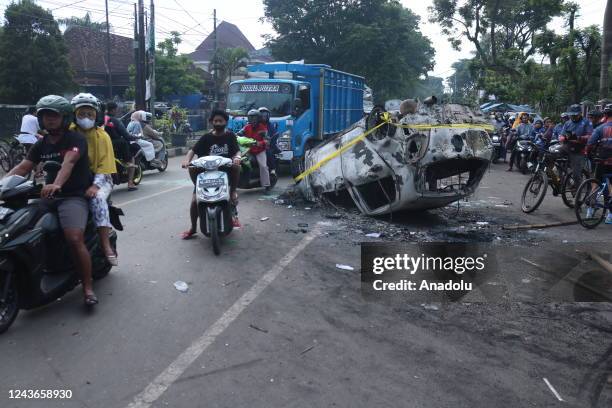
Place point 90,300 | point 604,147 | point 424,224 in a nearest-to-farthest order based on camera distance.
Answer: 1. point 90,300
2. point 424,224
3. point 604,147

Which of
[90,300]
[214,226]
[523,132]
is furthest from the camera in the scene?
[523,132]

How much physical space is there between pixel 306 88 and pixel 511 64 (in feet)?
82.2

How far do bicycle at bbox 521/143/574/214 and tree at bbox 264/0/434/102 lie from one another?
33.7m

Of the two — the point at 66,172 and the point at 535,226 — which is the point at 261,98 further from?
the point at 66,172

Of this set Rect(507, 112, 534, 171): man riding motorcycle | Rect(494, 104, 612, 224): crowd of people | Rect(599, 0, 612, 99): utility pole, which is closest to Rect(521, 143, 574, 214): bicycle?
Rect(494, 104, 612, 224): crowd of people

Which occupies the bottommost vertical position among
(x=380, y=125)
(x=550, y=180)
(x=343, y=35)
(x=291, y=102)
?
(x=550, y=180)

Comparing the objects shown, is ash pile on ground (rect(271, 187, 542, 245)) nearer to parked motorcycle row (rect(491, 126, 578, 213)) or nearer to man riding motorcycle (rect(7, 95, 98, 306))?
parked motorcycle row (rect(491, 126, 578, 213))

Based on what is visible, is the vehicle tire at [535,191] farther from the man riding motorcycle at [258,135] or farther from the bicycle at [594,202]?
the man riding motorcycle at [258,135]

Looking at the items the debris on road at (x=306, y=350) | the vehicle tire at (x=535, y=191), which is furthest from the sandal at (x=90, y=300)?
the vehicle tire at (x=535, y=191)

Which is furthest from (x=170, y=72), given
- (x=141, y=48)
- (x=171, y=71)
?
(x=141, y=48)

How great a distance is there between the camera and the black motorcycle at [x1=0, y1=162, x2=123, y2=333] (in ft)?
13.3

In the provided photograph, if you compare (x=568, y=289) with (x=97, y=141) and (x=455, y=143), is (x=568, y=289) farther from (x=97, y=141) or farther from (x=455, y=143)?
(x=97, y=141)

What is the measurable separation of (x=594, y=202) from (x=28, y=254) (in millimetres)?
7713

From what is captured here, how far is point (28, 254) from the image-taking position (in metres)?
4.11
